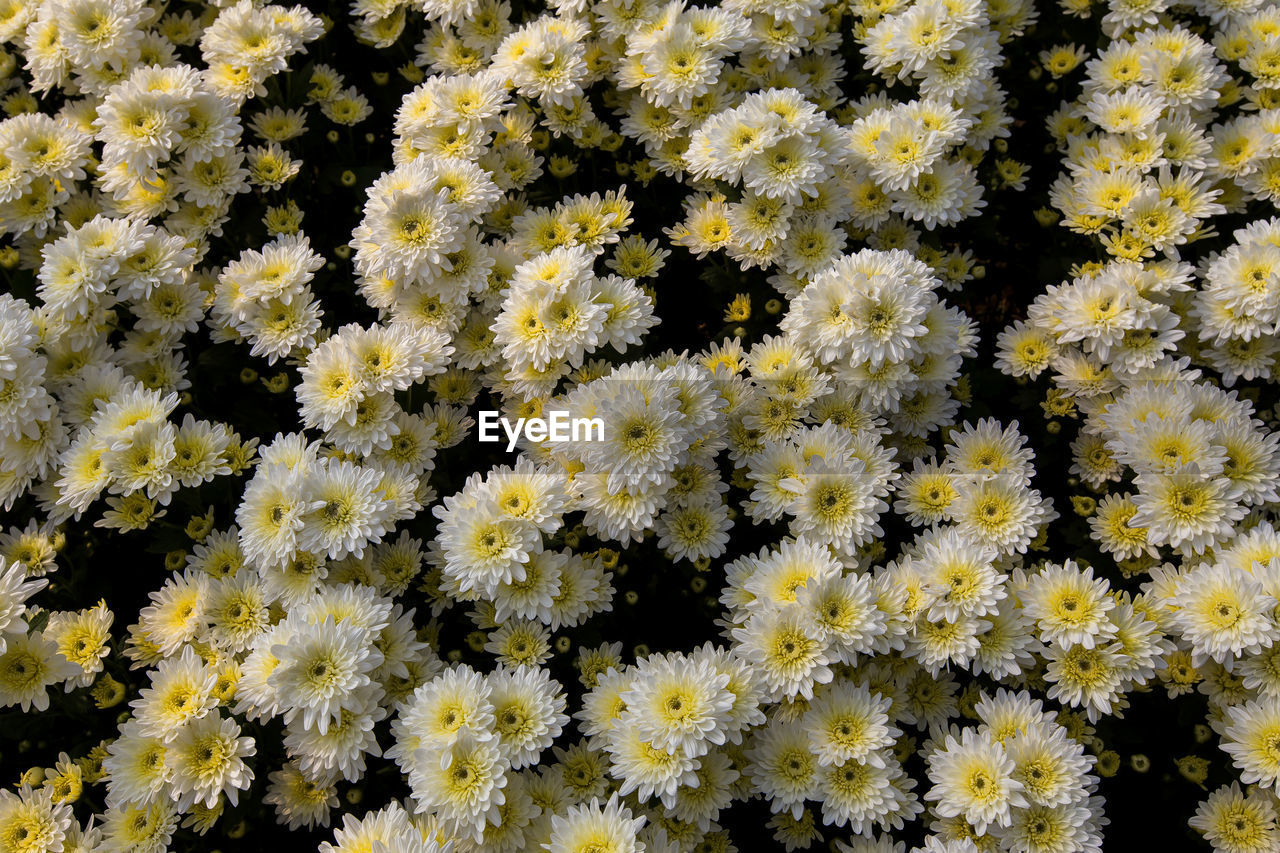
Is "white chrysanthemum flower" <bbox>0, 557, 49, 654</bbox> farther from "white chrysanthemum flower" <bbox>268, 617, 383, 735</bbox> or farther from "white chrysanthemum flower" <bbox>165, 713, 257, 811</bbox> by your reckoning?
"white chrysanthemum flower" <bbox>268, 617, 383, 735</bbox>

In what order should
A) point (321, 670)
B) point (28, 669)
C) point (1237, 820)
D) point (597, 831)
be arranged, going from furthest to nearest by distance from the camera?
point (28, 669) → point (1237, 820) → point (321, 670) → point (597, 831)

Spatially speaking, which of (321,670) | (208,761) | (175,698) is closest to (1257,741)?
(321,670)

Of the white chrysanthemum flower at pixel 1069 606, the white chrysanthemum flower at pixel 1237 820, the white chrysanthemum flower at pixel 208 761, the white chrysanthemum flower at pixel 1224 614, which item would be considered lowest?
the white chrysanthemum flower at pixel 1237 820

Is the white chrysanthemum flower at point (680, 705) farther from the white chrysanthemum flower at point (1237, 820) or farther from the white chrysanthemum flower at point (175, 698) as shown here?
the white chrysanthemum flower at point (1237, 820)

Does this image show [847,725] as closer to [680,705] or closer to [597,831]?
[680,705]

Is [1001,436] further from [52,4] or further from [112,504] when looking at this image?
[52,4]

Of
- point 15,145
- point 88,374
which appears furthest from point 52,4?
point 88,374

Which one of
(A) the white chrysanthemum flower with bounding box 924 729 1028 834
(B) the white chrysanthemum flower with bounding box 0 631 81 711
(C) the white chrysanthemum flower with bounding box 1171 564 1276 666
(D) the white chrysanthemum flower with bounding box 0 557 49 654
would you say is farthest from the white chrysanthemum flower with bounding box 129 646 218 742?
(C) the white chrysanthemum flower with bounding box 1171 564 1276 666

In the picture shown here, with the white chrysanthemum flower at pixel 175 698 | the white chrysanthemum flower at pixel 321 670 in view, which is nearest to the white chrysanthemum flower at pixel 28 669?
the white chrysanthemum flower at pixel 175 698

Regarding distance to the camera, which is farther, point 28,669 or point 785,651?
point 28,669
